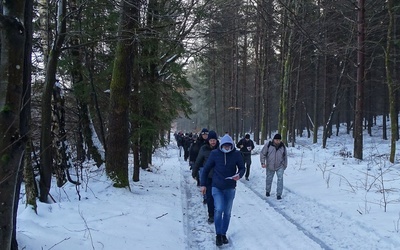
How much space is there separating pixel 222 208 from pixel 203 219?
174cm

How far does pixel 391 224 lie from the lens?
6.73 meters

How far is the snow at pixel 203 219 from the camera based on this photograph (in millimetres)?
5434

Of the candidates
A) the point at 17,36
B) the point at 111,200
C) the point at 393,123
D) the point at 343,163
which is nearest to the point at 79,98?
the point at 111,200

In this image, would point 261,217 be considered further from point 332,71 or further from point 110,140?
point 332,71

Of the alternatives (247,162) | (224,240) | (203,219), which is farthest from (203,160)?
(247,162)

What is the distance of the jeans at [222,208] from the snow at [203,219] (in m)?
0.31

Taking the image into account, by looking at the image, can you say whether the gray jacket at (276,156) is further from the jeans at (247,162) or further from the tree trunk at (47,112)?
the tree trunk at (47,112)

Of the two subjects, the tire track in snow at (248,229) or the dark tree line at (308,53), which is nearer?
the tire track in snow at (248,229)

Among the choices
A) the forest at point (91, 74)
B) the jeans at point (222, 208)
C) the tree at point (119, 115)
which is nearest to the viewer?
the forest at point (91, 74)

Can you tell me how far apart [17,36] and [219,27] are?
24.9ft

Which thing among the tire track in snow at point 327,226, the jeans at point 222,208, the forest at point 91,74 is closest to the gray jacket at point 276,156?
the tire track in snow at point 327,226

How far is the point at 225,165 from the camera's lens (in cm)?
670

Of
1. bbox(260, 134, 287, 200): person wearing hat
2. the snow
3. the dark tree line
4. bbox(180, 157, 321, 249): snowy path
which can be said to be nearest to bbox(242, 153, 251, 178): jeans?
the snow

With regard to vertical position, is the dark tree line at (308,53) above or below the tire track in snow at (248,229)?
above
